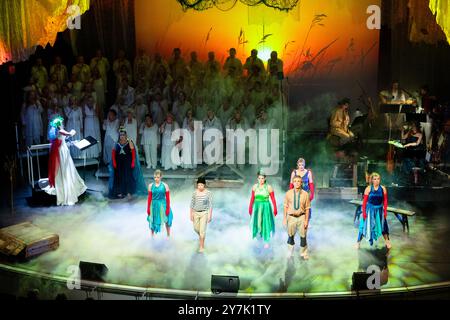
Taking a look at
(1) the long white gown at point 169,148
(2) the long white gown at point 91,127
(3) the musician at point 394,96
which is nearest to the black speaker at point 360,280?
(1) the long white gown at point 169,148

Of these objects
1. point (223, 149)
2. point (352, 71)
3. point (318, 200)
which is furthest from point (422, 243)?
point (352, 71)

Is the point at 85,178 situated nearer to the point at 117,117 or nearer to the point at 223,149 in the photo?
the point at 117,117

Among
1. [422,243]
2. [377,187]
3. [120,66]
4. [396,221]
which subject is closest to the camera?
[377,187]

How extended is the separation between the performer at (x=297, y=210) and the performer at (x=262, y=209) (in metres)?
0.37

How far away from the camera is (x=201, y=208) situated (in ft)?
30.0

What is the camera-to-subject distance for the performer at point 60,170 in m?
11.5

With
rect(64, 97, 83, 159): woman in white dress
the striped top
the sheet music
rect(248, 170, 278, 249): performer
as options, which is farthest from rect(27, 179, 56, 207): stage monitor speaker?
rect(248, 170, 278, 249): performer

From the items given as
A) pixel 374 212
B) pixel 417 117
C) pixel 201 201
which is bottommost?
pixel 374 212

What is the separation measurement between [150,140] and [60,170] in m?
2.99

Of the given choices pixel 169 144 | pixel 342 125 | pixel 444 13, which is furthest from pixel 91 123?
pixel 444 13

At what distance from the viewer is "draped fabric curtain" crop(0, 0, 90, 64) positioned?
10219 mm

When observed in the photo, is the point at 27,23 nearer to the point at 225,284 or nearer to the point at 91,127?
the point at 91,127
